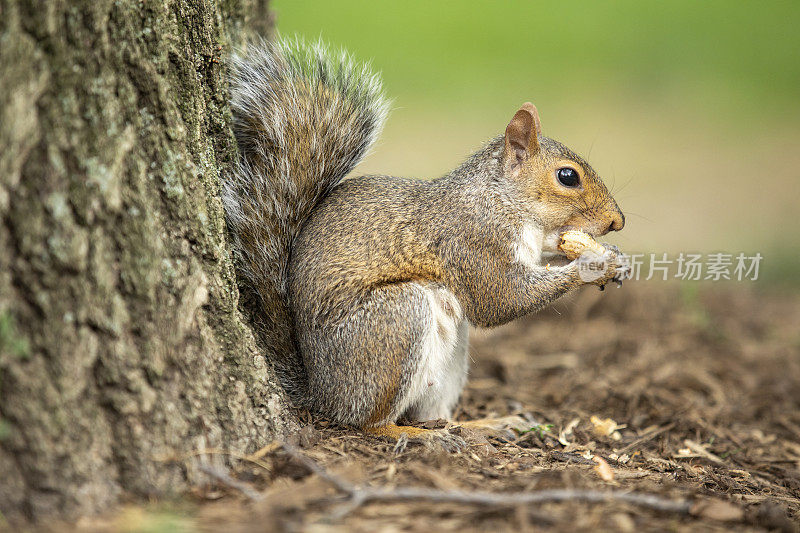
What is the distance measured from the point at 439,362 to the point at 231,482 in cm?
87

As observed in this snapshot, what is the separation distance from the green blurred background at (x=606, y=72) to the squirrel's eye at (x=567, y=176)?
4.93 metres

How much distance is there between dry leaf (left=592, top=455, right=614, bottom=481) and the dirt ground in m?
0.02

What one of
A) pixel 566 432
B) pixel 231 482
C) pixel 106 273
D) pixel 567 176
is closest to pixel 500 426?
pixel 566 432

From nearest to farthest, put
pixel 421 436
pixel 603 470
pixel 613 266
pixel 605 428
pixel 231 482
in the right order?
pixel 231 482 < pixel 603 470 < pixel 421 436 < pixel 613 266 < pixel 605 428

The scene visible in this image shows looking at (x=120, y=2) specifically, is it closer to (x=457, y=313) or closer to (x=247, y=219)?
(x=247, y=219)

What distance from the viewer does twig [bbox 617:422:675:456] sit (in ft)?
8.52

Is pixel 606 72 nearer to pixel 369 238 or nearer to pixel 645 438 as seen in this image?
pixel 645 438

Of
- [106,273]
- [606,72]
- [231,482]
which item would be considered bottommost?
[231,482]

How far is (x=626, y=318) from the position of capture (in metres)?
4.26

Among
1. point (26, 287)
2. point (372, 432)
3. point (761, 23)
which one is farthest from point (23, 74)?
point (761, 23)

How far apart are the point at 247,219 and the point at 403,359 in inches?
25.7

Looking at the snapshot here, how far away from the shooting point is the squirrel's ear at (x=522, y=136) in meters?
2.58

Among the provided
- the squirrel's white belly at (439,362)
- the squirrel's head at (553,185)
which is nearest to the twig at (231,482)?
the squirrel's white belly at (439,362)

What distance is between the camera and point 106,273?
5.20 feet
